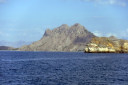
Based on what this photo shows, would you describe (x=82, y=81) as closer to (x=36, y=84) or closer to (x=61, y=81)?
(x=61, y=81)

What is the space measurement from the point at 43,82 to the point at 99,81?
1027cm

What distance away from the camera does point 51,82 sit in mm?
48562

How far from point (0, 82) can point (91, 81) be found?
16578 mm

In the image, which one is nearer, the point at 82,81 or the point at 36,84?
the point at 36,84

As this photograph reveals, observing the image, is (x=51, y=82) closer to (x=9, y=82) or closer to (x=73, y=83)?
(x=73, y=83)

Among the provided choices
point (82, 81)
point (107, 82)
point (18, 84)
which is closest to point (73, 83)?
point (82, 81)

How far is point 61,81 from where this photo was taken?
49719 millimetres

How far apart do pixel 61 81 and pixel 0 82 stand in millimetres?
11062

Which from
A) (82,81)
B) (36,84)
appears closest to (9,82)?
(36,84)

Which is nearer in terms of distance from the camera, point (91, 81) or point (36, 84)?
point (36, 84)

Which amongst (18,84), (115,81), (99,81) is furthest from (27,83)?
(115,81)

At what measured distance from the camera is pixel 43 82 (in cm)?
4850

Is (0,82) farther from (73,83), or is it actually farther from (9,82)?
(73,83)

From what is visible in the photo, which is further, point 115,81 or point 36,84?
point 115,81
